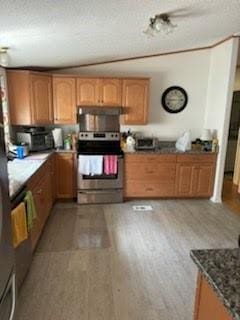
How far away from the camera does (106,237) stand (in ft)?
10.5

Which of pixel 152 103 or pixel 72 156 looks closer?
pixel 72 156

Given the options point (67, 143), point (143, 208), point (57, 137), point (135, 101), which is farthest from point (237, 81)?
point (57, 137)

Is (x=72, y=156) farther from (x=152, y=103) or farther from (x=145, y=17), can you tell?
(x=145, y=17)

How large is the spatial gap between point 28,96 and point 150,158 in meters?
2.11

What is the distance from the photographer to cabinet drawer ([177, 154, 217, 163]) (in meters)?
4.32

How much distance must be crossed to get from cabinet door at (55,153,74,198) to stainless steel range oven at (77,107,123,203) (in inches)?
6.2

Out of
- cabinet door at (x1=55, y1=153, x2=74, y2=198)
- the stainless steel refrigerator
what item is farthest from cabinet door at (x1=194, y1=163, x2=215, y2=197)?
the stainless steel refrigerator

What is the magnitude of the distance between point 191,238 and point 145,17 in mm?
2479

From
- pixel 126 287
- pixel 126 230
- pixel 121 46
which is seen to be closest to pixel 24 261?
pixel 126 287

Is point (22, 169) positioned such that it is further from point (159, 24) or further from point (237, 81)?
point (237, 81)

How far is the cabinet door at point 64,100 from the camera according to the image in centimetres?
416

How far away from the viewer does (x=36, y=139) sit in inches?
161

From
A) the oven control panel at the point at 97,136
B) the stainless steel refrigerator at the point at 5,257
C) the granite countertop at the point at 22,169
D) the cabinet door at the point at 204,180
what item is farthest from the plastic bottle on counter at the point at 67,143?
the stainless steel refrigerator at the point at 5,257

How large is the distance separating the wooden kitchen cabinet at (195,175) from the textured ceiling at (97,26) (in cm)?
180
